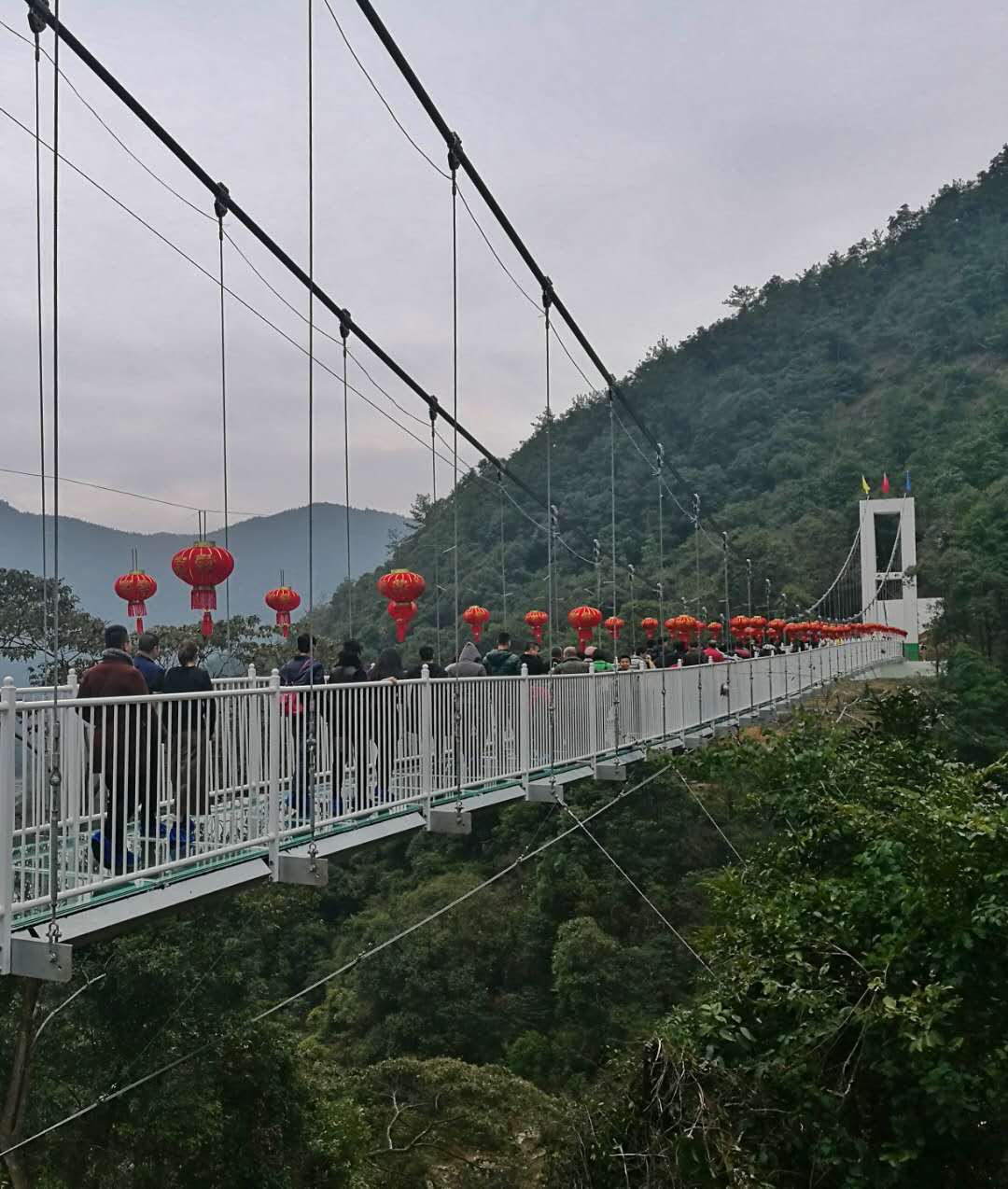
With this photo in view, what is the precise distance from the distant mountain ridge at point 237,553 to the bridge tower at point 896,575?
64.2ft

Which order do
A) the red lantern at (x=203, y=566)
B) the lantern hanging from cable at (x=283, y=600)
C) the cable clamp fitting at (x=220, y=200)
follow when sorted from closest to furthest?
the cable clamp fitting at (x=220, y=200), the red lantern at (x=203, y=566), the lantern hanging from cable at (x=283, y=600)

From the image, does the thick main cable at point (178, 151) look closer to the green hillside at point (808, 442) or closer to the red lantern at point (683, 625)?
the red lantern at point (683, 625)

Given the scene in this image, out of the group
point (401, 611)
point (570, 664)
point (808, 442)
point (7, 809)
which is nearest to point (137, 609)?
point (401, 611)

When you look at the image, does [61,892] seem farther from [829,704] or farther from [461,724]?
[829,704]

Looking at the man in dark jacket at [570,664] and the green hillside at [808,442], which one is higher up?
the green hillside at [808,442]

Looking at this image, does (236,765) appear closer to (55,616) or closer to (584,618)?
(55,616)

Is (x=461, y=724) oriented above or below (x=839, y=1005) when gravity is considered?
above

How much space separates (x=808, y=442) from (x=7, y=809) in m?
58.3

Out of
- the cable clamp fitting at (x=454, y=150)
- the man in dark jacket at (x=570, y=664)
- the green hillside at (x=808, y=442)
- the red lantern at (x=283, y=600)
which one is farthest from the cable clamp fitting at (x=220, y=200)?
the green hillside at (x=808, y=442)

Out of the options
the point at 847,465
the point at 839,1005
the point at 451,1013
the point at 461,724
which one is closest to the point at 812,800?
the point at 839,1005

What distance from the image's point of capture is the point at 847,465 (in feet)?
174

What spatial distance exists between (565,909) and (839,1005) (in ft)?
47.2

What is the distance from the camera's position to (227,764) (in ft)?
14.3

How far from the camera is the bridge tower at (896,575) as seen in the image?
4172 cm
